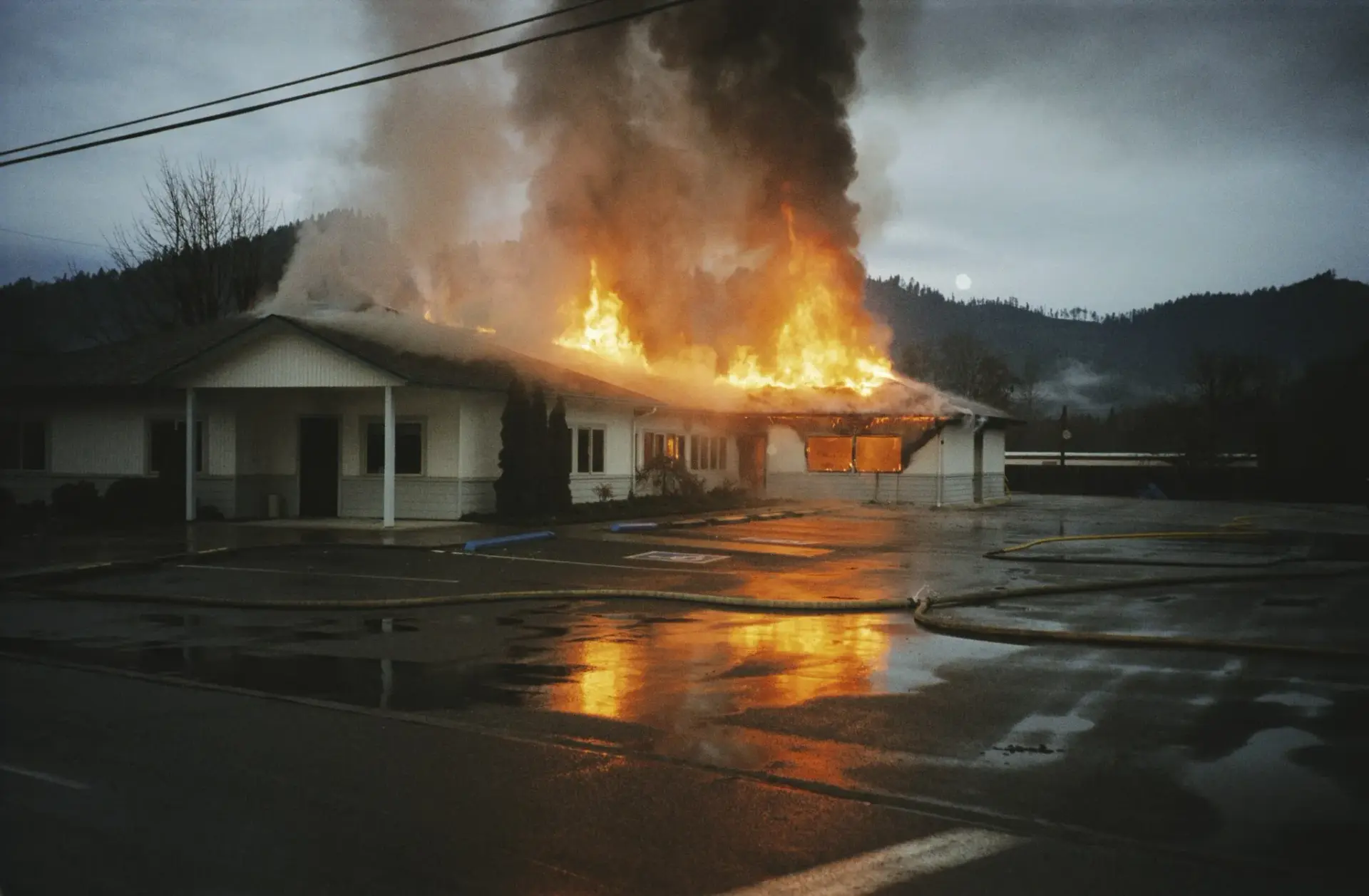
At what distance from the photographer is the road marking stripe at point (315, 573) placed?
15359mm

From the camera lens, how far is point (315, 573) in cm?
1605

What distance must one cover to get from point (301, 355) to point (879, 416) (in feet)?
64.5

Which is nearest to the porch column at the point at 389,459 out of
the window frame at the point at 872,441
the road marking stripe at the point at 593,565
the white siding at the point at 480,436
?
the white siding at the point at 480,436

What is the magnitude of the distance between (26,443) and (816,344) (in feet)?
79.8

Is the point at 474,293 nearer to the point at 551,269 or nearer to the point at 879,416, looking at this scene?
the point at 551,269

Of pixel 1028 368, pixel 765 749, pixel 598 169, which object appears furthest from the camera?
pixel 1028 368

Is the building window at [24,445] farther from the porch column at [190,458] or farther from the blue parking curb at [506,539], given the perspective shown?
the blue parking curb at [506,539]

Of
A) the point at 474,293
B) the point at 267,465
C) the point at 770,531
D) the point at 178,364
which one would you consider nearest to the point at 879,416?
the point at 770,531

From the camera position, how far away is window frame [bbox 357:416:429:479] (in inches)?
984

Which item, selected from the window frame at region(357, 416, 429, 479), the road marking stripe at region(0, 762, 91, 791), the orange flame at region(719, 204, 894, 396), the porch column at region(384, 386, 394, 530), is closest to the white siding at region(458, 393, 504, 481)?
the window frame at region(357, 416, 429, 479)

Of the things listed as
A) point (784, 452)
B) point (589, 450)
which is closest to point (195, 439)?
point (589, 450)

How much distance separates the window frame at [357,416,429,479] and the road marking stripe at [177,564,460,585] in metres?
7.74

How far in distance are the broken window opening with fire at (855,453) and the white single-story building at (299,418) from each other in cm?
982

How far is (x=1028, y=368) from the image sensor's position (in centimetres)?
12188
